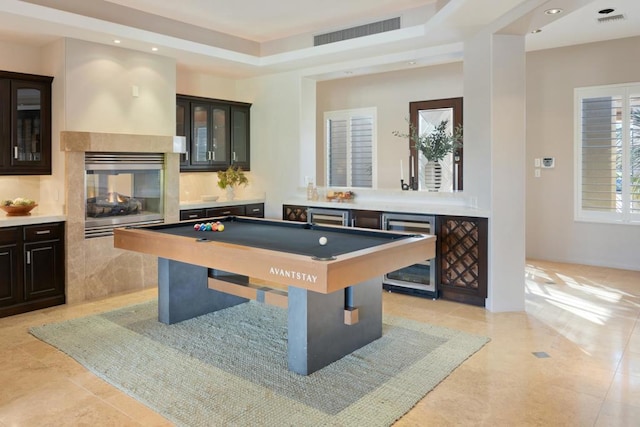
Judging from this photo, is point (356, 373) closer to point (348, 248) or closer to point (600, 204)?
point (348, 248)

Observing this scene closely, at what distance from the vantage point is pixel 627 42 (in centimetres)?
638

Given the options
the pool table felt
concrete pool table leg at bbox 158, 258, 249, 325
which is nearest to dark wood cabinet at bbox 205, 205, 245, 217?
the pool table felt

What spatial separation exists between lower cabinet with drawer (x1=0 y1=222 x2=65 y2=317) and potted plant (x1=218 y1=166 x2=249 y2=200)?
7.52 feet

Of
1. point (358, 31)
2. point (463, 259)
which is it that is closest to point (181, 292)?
point (463, 259)

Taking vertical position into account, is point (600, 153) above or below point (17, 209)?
above

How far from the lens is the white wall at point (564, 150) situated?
6527mm

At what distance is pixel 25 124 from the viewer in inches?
198

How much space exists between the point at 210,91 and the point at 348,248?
4.46 meters

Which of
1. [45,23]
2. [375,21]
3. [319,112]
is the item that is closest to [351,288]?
[375,21]

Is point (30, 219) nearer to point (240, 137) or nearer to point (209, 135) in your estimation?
point (209, 135)

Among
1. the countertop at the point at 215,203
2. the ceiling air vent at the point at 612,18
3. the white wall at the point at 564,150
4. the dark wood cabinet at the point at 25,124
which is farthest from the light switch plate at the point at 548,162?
the dark wood cabinet at the point at 25,124

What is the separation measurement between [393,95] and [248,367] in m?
6.11

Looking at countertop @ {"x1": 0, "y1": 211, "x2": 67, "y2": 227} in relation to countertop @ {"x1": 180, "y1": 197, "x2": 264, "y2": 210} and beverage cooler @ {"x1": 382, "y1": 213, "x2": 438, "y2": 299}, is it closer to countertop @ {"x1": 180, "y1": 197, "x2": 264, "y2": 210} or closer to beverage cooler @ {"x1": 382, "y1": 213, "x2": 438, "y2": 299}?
countertop @ {"x1": 180, "y1": 197, "x2": 264, "y2": 210}

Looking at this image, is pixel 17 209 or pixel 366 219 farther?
pixel 366 219
